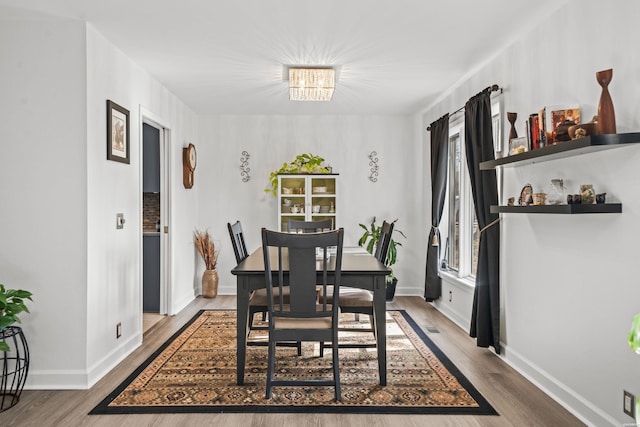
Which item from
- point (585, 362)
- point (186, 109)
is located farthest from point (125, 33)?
point (585, 362)

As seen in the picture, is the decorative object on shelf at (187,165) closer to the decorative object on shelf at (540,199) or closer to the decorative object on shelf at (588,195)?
the decorative object on shelf at (540,199)

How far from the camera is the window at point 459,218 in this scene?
4789mm

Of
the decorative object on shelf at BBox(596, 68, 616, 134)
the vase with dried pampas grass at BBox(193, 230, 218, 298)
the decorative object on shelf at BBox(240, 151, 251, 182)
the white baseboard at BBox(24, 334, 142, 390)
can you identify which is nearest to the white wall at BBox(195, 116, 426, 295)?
the decorative object on shelf at BBox(240, 151, 251, 182)

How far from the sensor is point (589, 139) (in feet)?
7.13

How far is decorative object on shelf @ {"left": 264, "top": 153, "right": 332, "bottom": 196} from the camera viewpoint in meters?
6.06

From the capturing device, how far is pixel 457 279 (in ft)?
15.7

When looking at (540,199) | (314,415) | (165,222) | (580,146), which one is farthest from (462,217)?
(165,222)

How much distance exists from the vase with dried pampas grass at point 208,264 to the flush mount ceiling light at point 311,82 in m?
2.53

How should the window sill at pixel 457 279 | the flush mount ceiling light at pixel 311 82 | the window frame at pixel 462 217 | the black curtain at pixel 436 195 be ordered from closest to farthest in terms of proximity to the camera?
the flush mount ceiling light at pixel 311 82
the window sill at pixel 457 279
the window frame at pixel 462 217
the black curtain at pixel 436 195

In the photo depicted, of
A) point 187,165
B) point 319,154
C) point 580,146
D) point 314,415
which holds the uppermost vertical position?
point 319,154

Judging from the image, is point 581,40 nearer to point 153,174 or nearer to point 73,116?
point 73,116

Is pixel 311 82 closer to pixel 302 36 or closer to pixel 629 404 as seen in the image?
pixel 302 36

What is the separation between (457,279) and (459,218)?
693 millimetres

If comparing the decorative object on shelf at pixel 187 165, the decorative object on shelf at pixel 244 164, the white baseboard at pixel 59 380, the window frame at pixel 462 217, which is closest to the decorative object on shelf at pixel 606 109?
the window frame at pixel 462 217
